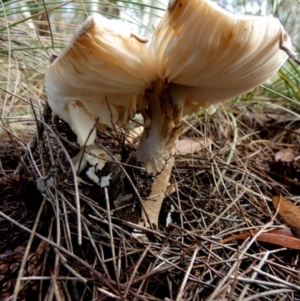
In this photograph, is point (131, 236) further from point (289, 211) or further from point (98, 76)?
point (289, 211)

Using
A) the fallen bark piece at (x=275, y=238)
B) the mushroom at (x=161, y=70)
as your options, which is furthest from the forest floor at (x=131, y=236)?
the mushroom at (x=161, y=70)

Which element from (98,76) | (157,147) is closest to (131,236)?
(157,147)

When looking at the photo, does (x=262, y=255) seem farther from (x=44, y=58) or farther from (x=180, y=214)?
(x=44, y=58)

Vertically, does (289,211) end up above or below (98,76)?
below

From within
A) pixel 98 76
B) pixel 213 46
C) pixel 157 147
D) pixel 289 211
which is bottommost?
pixel 289 211

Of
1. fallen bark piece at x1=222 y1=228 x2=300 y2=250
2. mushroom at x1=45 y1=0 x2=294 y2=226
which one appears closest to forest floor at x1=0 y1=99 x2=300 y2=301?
fallen bark piece at x1=222 y1=228 x2=300 y2=250

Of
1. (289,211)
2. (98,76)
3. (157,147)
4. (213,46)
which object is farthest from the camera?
(289,211)

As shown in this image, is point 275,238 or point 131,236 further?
point 275,238
